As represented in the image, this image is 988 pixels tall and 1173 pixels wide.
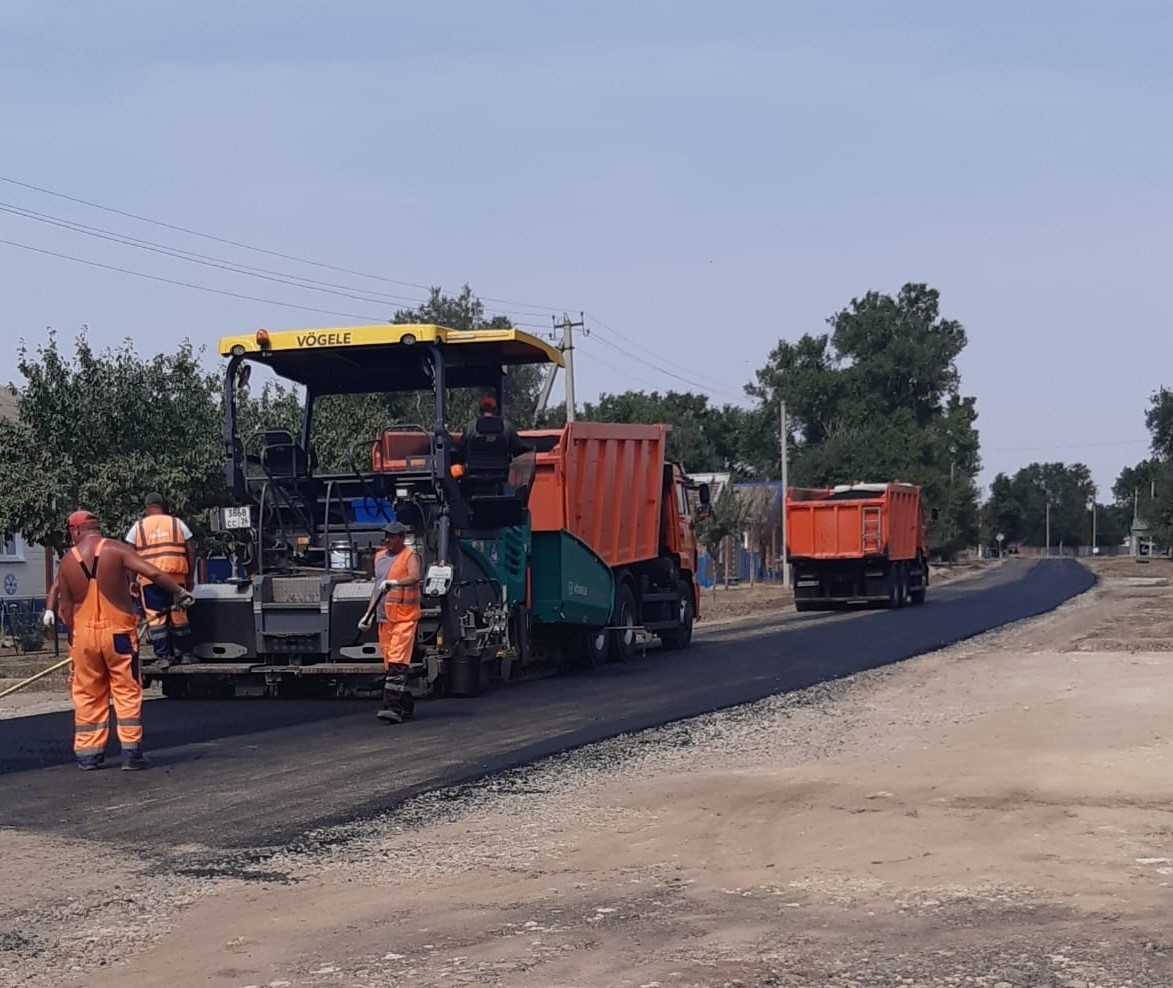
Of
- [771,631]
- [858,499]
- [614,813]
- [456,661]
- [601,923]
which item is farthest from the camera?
[858,499]

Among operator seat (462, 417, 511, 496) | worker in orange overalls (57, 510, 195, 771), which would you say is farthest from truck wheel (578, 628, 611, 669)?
worker in orange overalls (57, 510, 195, 771)

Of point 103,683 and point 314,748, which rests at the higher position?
point 103,683

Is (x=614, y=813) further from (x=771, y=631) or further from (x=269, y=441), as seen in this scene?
(x=771, y=631)

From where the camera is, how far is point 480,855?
7477 millimetres

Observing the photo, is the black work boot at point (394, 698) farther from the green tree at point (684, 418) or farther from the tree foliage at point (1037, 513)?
the tree foliage at point (1037, 513)

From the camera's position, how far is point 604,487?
57.8ft

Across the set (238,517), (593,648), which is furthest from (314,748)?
(593,648)

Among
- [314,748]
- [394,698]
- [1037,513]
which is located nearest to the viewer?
[314,748]

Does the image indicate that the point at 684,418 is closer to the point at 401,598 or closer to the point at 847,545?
the point at 847,545

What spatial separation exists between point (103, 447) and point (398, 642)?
10.1 meters

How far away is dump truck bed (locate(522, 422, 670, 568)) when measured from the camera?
1641 centimetres

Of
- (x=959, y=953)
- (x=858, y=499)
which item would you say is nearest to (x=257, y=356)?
(x=959, y=953)

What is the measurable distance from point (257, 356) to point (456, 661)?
3.31 meters

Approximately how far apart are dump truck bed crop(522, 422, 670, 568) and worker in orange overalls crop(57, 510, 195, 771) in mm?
6758
